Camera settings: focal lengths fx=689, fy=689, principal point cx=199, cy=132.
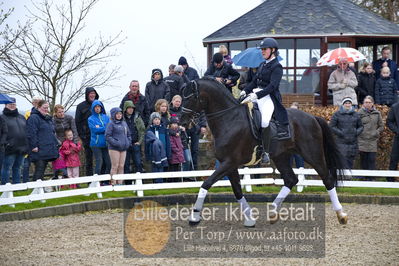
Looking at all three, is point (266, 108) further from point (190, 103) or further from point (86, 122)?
point (86, 122)

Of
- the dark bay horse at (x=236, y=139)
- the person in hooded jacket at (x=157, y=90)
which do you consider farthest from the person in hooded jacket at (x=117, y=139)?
the dark bay horse at (x=236, y=139)

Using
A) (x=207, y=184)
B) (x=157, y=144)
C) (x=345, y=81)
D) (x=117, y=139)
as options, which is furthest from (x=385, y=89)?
(x=207, y=184)

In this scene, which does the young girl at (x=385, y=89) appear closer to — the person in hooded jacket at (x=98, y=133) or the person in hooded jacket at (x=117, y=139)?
the person in hooded jacket at (x=117, y=139)

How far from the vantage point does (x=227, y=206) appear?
13.9m

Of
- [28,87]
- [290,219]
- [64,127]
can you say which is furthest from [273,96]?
[28,87]

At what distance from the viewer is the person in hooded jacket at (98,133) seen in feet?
49.0

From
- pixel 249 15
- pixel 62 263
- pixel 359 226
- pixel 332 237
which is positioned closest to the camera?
pixel 62 263

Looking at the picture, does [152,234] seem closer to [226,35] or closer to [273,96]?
[273,96]

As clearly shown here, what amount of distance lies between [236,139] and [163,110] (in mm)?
4557

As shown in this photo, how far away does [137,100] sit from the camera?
16.0 m

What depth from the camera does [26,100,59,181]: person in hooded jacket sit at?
1378 centimetres

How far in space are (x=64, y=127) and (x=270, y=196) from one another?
476 centimetres

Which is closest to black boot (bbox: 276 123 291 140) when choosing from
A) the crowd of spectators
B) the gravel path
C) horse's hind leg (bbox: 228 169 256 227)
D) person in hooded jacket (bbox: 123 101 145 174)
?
horse's hind leg (bbox: 228 169 256 227)

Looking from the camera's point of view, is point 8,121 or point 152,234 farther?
point 8,121
